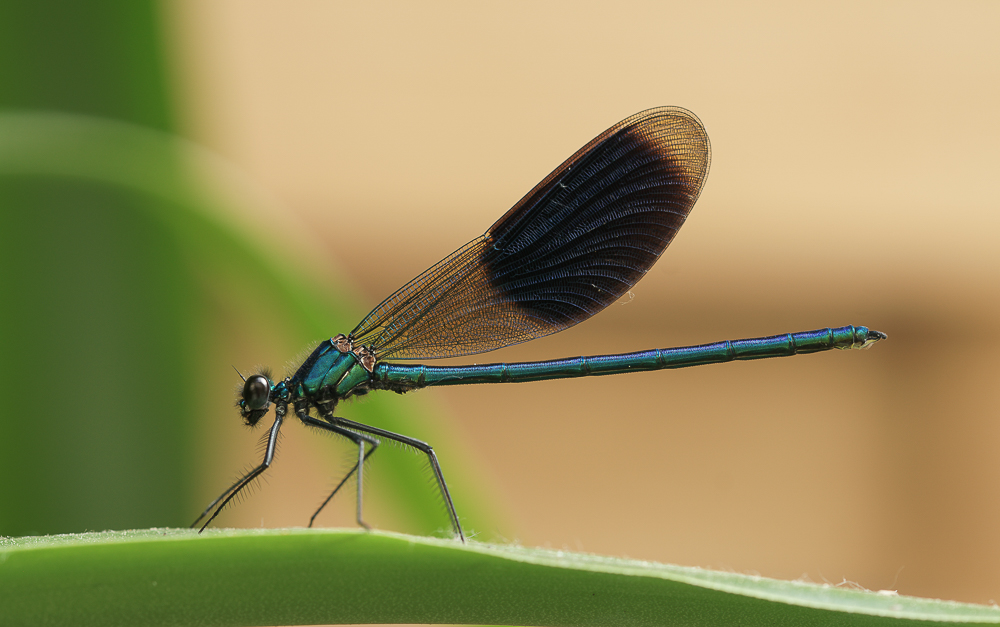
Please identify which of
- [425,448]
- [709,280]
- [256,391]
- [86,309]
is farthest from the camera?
[709,280]

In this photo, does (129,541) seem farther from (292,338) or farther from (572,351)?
(572,351)

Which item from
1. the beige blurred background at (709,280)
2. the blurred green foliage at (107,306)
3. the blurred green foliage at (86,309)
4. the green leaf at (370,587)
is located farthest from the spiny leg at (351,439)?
the beige blurred background at (709,280)

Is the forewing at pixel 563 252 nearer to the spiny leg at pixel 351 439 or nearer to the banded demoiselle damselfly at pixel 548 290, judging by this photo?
the banded demoiselle damselfly at pixel 548 290

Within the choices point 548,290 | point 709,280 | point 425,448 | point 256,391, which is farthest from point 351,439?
point 709,280

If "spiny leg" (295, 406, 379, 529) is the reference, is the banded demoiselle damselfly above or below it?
above

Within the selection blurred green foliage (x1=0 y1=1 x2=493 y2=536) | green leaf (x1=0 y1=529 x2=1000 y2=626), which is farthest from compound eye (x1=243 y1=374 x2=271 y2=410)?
green leaf (x1=0 y1=529 x2=1000 y2=626)

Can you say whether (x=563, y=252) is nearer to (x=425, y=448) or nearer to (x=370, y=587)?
(x=425, y=448)

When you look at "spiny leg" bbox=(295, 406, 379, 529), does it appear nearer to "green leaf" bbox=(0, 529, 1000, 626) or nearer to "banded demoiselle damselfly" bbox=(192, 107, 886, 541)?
"banded demoiselle damselfly" bbox=(192, 107, 886, 541)
